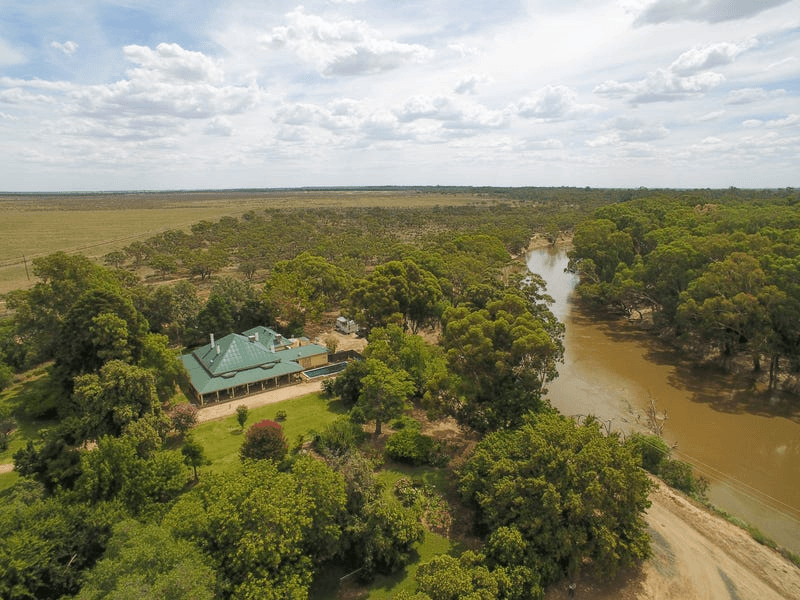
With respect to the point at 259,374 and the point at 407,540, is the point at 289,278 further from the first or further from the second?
the point at 407,540

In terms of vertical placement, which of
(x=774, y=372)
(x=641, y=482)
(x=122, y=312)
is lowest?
(x=774, y=372)

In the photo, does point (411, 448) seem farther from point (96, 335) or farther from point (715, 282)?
point (715, 282)

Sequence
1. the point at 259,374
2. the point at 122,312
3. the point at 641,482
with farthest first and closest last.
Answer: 1. the point at 259,374
2. the point at 122,312
3. the point at 641,482

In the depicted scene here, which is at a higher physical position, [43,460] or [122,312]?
[122,312]

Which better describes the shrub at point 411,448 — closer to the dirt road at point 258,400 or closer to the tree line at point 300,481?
the tree line at point 300,481

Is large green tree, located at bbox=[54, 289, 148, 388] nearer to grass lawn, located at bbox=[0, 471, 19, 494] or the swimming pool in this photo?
grass lawn, located at bbox=[0, 471, 19, 494]

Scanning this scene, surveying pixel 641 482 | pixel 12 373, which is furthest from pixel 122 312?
pixel 641 482

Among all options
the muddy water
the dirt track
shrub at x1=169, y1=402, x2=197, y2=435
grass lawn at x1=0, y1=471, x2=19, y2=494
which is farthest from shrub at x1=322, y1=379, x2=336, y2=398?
the dirt track
